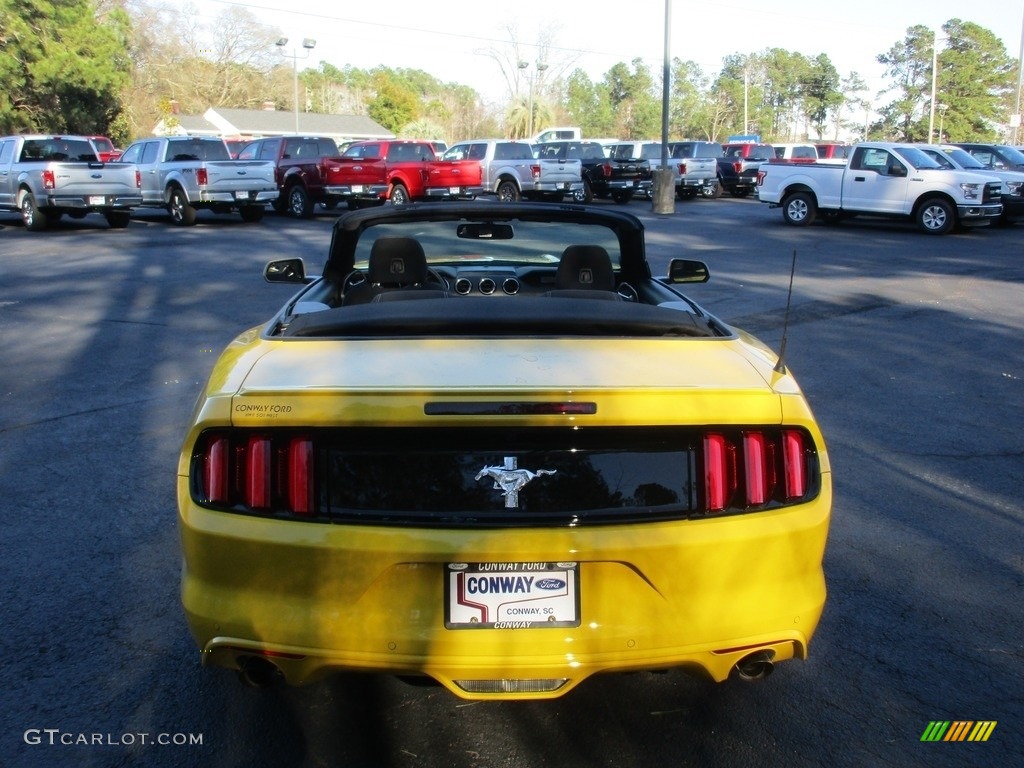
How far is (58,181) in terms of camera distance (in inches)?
822

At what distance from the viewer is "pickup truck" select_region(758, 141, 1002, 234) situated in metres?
20.5

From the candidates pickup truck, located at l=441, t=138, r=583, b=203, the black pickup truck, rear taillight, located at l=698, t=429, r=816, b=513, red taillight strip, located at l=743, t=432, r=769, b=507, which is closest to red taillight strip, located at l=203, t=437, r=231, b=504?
rear taillight, located at l=698, t=429, r=816, b=513

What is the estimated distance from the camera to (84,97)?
4341cm

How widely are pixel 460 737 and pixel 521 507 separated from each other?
90 cm

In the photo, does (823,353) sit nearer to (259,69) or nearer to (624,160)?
(624,160)

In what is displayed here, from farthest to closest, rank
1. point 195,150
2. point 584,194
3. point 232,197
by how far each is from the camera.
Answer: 1. point 584,194
2. point 195,150
3. point 232,197

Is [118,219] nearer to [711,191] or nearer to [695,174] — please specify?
[695,174]

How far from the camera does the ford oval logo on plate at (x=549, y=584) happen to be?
278 centimetres

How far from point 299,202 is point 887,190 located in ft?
45.7

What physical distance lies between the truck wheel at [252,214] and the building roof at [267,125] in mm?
47454

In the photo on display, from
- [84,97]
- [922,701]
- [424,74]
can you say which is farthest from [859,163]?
[424,74]

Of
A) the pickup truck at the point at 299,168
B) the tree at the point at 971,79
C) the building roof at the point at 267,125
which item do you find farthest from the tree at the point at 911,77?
the pickup truck at the point at 299,168

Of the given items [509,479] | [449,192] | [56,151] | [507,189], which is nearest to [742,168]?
[507,189]

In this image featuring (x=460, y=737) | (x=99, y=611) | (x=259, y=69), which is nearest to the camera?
(x=460, y=737)
